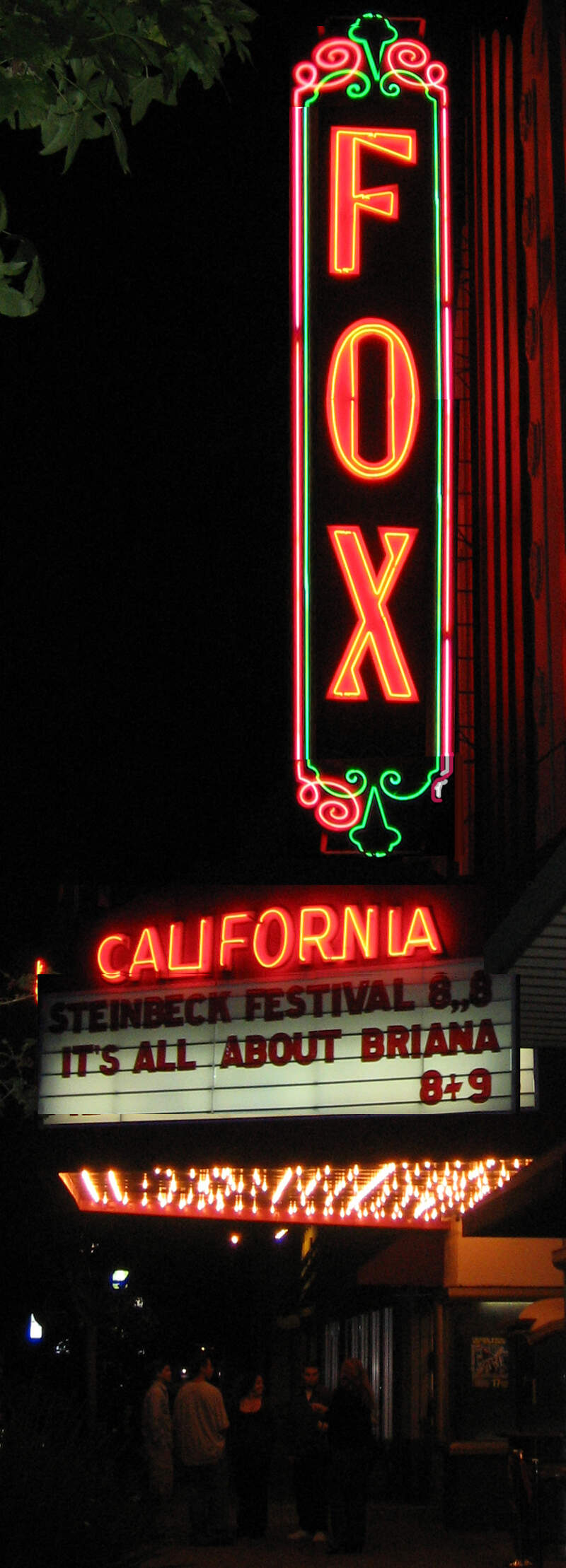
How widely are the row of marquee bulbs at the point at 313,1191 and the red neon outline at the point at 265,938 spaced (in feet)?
8.00

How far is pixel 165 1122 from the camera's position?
491 inches

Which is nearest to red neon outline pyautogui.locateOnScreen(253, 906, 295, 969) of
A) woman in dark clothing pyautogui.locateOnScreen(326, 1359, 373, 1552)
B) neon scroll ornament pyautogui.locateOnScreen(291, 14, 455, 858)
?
neon scroll ornament pyautogui.locateOnScreen(291, 14, 455, 858)

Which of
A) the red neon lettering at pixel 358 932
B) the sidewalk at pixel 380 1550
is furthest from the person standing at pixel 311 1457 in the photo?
the red neon lettering at pixel 358 932

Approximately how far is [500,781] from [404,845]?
8.15 ft

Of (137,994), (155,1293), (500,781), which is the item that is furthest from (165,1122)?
(155,1293)

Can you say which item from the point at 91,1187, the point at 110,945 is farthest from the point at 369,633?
the point at 91,1187

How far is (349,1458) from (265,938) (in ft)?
14.4

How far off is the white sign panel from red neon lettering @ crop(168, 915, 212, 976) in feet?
0.55

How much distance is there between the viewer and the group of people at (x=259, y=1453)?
13680 mm

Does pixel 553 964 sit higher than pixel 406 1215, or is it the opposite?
pixel 553 964

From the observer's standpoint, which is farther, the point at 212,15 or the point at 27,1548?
Answer: the point at 27,1548

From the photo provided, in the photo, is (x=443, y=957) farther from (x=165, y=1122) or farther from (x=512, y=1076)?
(x=165, y=1122)

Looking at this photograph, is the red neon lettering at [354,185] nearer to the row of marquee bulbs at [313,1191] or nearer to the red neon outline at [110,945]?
the red neon outline at [110,945]

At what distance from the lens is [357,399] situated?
12750 mm
